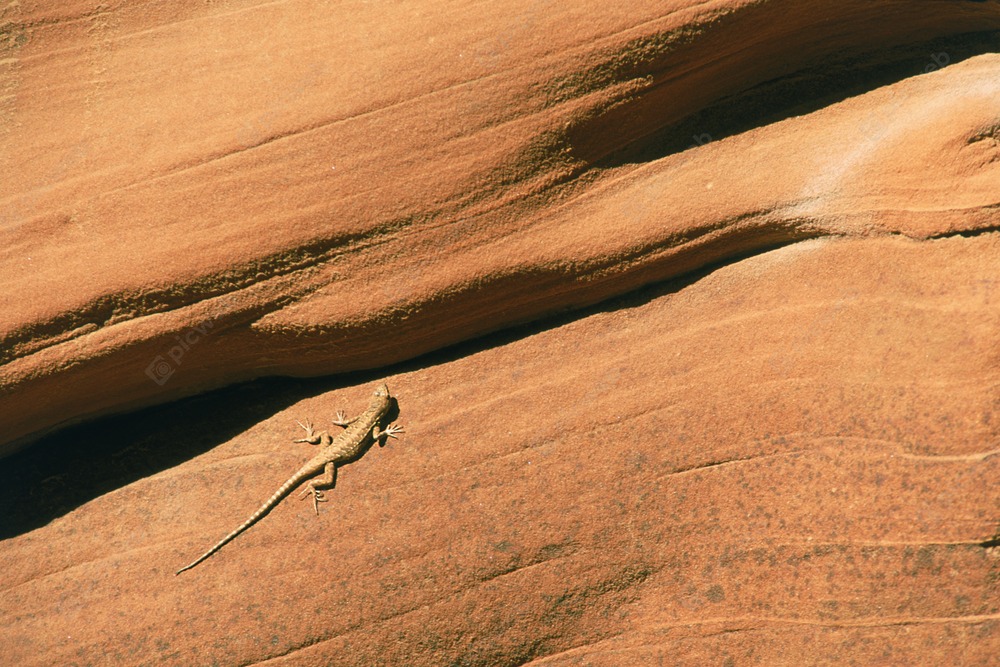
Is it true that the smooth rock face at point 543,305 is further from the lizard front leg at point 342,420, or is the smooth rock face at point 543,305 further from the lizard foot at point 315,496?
the lizard front leg at point 342,420

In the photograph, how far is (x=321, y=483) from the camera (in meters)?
3.35

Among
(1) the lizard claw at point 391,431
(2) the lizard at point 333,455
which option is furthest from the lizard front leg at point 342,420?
(1) the lizard claw at point 391,431

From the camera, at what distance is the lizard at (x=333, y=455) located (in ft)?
10.9

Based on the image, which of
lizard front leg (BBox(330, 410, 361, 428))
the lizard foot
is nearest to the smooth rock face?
the lizard foot

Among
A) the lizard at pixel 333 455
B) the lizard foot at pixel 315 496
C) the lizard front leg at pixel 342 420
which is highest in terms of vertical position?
the lizard front leg at pixel 342 420

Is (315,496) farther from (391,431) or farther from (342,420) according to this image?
(391,431)

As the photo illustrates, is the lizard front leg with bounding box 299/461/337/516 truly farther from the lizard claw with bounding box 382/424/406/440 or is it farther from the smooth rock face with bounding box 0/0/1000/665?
the lizard claw with bounding box 382/424/406/440

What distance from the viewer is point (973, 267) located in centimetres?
296

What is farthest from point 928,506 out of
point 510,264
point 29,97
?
point 29,97

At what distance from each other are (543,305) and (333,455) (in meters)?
1.46

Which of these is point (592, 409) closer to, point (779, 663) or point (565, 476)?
point (565, 476)

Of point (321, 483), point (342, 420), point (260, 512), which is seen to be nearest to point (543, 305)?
point (342, 420)

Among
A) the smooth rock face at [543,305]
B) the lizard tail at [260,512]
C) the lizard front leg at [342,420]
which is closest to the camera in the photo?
the smooth rock face at [543,305]

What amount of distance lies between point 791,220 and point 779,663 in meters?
2.31
